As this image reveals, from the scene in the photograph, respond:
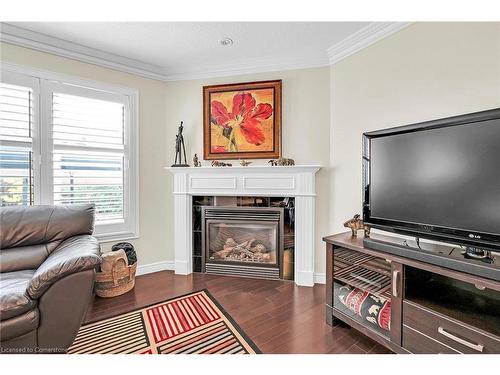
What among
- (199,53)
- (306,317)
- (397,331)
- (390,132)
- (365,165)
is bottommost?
(306,317)

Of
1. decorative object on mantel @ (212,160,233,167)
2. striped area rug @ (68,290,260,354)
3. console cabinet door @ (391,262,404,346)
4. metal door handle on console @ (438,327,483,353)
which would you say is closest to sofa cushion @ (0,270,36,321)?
striped area rug @ (68,290,260,354)

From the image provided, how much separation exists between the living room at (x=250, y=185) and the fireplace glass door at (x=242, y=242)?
0.08 ft

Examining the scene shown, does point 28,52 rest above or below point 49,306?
above

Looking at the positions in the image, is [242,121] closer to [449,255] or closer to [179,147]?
[179,147]

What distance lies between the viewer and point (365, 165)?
1.86 m

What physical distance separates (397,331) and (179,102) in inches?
123

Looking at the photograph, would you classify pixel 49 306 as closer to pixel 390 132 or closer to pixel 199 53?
pixel 390 132

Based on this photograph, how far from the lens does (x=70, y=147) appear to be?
2.55 meters

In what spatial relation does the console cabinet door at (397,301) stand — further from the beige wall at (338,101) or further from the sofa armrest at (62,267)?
the sofa armrest at (62,267)

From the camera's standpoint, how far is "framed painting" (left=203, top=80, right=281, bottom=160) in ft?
9.18

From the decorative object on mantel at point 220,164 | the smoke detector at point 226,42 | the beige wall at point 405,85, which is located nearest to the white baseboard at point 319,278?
the beige wall at point 405,85

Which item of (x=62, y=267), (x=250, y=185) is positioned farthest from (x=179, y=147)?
(x=62, y=267)

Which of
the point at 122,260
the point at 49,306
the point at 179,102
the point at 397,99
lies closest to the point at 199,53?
the point at 179,102

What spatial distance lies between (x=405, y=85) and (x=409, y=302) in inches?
64.8
